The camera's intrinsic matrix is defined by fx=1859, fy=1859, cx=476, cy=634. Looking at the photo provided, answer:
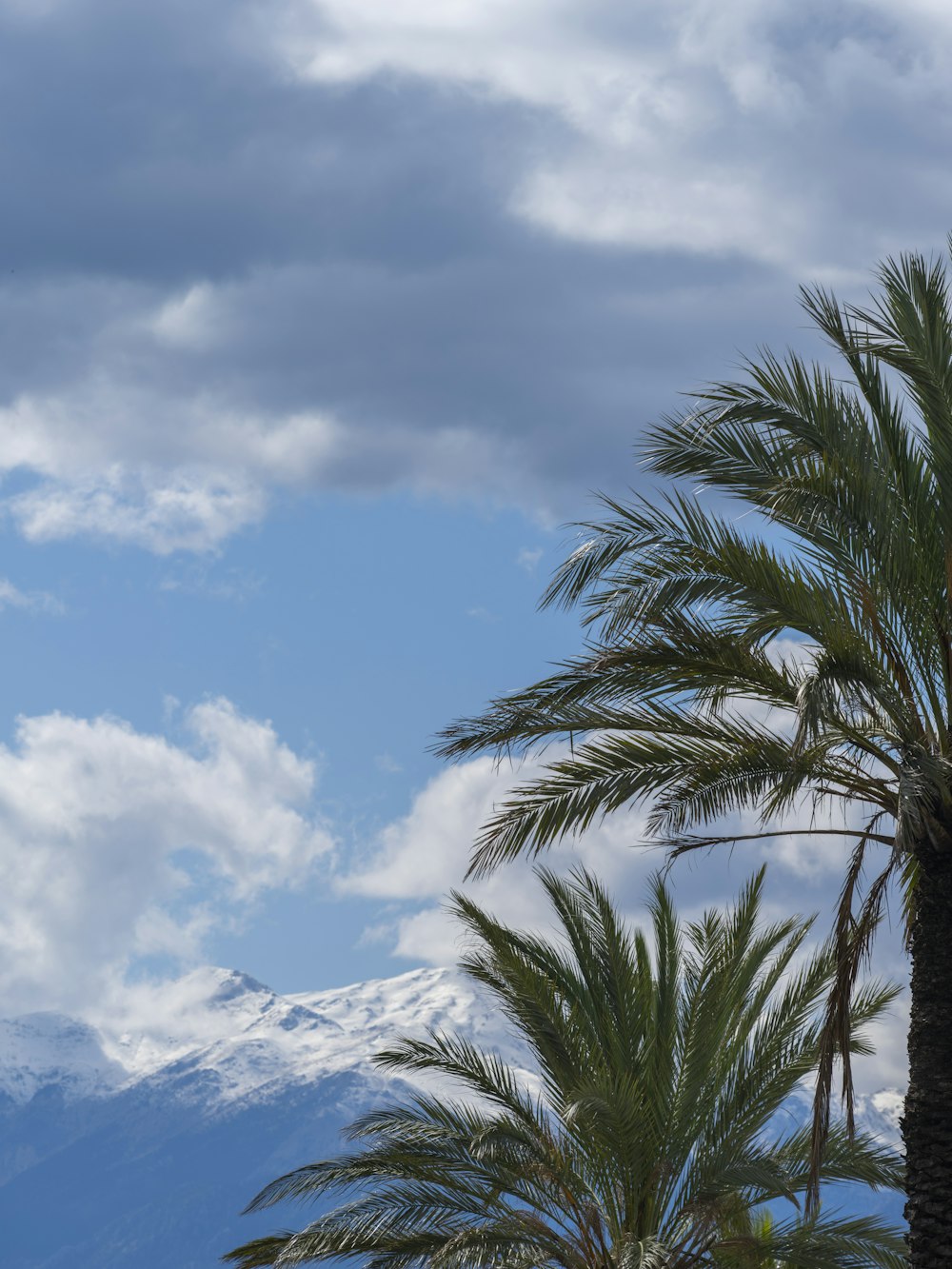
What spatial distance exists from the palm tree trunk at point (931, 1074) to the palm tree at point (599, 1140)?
456 cm

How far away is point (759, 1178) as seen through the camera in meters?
14.8

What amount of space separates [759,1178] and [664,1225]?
8.58 ft

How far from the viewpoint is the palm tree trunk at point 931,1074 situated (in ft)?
38.2

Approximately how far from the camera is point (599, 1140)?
1675 centimetres

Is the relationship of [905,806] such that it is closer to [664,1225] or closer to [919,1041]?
[919,1041]

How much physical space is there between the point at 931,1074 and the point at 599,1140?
556cm

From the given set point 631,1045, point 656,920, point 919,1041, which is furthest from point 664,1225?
point 919,1041

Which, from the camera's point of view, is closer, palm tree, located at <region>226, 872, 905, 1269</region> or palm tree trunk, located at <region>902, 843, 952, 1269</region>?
palm tree trunk, located at <region>902, 843, 952, 1269</region>

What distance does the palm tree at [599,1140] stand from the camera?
55.2 ft

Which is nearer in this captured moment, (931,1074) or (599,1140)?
(931,1074)

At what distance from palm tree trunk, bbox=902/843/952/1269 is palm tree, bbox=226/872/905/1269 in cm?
456

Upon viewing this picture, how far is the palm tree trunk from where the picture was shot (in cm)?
1165

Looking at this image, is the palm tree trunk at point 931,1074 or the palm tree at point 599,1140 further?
the palm tree at point 599,1140

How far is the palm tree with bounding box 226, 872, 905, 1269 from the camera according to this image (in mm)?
→ 16812
